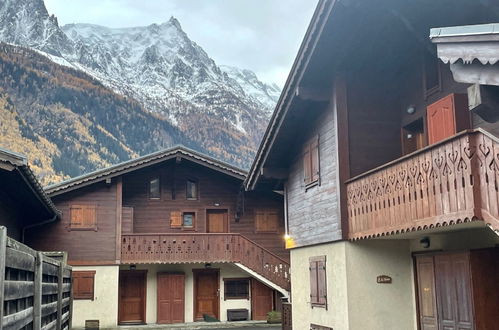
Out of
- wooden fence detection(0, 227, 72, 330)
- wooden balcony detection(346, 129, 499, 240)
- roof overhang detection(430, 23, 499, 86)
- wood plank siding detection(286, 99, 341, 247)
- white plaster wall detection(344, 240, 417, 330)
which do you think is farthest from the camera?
wood plank siding detection(286, 99, 341, 247)

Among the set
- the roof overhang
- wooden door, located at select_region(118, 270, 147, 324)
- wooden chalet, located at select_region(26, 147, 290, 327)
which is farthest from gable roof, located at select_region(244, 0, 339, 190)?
wooden door, located at select_region(118, 270, 147, 324)

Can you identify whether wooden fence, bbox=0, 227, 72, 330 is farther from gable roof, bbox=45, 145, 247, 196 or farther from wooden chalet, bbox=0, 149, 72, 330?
gable roof, bbox=45, 145, 247, 196

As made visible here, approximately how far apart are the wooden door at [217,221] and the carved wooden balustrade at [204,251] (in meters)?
2.06

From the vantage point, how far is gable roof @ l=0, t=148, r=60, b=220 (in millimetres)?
12359

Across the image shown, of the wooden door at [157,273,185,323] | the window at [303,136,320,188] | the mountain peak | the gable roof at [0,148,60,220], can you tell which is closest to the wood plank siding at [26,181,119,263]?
the wooden door at [157,273,185,323]

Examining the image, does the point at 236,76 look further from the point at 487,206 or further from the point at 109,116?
the point at 487,206

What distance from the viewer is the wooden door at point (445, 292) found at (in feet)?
32.3

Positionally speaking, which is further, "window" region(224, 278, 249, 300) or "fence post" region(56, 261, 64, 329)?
"window" region(224, 278, 249, 300)

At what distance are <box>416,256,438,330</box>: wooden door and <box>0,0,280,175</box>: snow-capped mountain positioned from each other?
7972 centimetres

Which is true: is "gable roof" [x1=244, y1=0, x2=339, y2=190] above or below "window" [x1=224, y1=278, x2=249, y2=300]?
above

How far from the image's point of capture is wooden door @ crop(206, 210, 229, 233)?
27000mm

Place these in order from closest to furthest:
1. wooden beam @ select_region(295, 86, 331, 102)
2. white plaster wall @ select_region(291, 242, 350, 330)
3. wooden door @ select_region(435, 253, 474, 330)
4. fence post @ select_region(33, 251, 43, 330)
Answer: fence post @ select_region(33, 251, 43, 330) < wooden door @ select_region(435, 253, 474, 330) < white plaster wall @ select_region(291, 242, 350, 330) < wooden beam @ select_region(295, 86, 331, 102)

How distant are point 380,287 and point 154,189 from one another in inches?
638

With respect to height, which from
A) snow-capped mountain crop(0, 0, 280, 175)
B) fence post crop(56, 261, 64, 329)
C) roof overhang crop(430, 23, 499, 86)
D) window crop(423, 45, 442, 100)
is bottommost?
fence post crop(56, 261, 64, 329)
